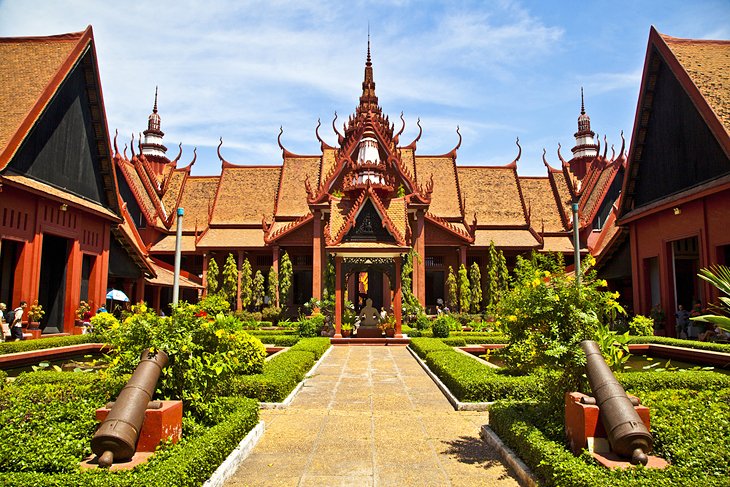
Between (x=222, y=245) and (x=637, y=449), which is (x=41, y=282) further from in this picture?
(x=637, y=449)

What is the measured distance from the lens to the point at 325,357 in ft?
45.9

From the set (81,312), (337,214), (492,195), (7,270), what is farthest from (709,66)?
(7,270)

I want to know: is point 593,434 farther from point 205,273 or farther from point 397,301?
point 205,273

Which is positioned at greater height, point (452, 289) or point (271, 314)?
point (452, 289)

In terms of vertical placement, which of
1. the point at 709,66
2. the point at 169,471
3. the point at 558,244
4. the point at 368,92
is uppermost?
the point at 368,92

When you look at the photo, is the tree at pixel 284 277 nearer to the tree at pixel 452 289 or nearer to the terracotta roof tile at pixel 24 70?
the tree at pixel 452 289

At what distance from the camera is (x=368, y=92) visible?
101 feet

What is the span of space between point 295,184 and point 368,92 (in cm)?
648

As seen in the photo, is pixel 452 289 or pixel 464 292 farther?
pixel 452 289

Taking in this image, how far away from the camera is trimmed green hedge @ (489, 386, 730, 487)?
3.71 meters

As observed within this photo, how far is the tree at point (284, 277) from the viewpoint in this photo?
2484 centimetres

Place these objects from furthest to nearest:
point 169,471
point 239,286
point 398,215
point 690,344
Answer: point 239,286
point 398,215
point 690,344
point 169,471

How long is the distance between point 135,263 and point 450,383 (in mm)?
16785

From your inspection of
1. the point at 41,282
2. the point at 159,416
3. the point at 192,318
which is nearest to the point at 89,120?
the point at 41,282
